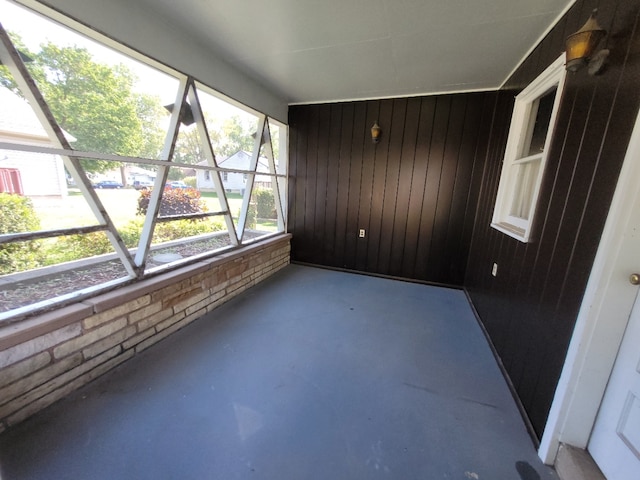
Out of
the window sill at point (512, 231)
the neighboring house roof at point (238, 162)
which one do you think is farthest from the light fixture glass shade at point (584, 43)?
the neighboring house roof at point (238, 162)

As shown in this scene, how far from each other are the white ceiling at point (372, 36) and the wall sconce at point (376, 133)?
54cm

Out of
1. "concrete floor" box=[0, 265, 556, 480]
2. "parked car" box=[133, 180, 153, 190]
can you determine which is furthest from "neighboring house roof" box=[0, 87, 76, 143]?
"concrete floor" box=[0, 265, 556, 480]

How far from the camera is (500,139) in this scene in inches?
108

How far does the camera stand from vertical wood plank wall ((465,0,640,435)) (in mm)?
1123

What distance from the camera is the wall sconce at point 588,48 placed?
3.88 ft

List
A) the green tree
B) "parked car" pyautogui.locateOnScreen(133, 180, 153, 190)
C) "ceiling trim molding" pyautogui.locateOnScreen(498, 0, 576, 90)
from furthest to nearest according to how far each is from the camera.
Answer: "parked car" pyautogui.locateOnScreen(133, 180, 153, 190), "ceiling trim molding" pyautogui.locateOnScreen(498, 0, 576, 90), the green tree

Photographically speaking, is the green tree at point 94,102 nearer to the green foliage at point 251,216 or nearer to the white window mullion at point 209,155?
the white window mullion at point 209,155

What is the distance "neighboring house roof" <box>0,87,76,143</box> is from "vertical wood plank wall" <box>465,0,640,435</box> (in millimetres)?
2871

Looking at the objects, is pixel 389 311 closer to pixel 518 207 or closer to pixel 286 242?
pixel 518 207

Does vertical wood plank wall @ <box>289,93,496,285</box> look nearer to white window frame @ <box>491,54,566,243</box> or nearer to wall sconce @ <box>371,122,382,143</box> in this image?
wall sconce @ <box>371,122,382,143</box>

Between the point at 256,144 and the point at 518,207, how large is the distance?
9.84ft

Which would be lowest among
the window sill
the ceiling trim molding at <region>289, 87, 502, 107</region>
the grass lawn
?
the window sill

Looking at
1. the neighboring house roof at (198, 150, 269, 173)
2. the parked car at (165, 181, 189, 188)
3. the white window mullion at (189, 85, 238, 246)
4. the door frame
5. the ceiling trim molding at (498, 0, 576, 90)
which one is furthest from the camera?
the neighboring house roof at (198, 150, 269, 173)

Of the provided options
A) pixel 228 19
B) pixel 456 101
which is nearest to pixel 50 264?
pixel 228 19
